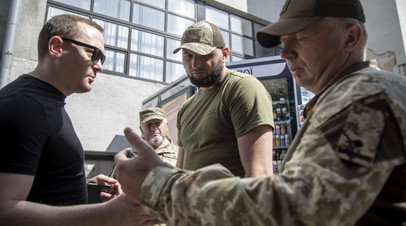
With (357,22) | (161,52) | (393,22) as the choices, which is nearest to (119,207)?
(357,22)

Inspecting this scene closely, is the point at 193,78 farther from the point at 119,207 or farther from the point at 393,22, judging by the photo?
the point at 393,22

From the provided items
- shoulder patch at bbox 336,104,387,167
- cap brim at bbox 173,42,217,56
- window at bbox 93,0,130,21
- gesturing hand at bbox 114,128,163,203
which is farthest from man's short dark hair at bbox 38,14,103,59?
window at bbox 93,0,130,21

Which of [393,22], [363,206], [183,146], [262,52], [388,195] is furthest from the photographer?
[262,52]

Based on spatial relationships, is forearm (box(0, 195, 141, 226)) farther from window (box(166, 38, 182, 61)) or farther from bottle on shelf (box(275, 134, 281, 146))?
window (box(166, 38, 182, 61))

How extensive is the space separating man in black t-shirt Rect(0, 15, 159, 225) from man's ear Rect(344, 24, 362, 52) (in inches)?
40.5

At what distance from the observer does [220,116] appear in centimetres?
186

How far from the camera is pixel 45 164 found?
1378 mm

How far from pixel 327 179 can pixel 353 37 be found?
2.20 ft

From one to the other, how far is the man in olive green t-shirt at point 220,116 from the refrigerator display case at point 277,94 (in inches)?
142

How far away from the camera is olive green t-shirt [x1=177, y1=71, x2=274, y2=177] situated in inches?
68.2

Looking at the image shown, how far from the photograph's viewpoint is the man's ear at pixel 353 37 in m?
1.12

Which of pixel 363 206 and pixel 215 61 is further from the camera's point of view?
pixel 215 61

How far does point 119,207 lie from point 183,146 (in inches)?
36.8

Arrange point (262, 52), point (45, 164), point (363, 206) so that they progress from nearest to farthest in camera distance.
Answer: point (363, 206), point (45, 164), point (262, 52)
